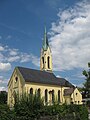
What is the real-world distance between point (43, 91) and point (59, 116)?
33.6 meters

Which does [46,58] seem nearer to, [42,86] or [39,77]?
[39,77]

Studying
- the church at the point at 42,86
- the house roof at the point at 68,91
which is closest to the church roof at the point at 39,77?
the church at the point at 42,86

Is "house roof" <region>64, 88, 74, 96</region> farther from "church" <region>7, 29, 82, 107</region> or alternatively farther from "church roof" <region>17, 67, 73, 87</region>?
"church roof" <region>17, 67, 73, 87</region>

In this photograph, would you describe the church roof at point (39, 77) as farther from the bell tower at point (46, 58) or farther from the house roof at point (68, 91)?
the bell tower at point (46, 58)

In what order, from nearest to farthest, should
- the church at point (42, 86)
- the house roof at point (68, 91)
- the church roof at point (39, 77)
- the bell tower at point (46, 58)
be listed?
the church at point (42, 86) < the church roof at point (39, 77) < the house roof at point (68, 91) < the bell tower at point (46, 58)

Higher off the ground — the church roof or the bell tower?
the bell tower

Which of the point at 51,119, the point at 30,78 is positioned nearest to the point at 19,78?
the point at 30,78

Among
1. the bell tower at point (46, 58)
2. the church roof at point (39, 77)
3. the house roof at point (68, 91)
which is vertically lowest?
the house roof at point (68, 91)

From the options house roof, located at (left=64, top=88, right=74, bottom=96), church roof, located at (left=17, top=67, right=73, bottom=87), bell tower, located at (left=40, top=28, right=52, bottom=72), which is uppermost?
bell tower, located at (left=40, top=28, right=52, bottom=72)

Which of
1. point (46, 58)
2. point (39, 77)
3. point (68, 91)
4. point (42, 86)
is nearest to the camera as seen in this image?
point (42, 86)

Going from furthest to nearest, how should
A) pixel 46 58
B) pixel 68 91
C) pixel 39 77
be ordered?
pixel 46 58 < pixel 68 91 < pixel 39 77

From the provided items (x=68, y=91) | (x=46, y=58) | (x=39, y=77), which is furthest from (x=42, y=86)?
(x=46, y=58)

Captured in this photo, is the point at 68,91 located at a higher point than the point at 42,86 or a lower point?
lower

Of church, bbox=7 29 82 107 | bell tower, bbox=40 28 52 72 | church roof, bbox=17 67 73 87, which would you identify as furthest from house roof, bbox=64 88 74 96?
bell tower, bbox=40 28 52 72
